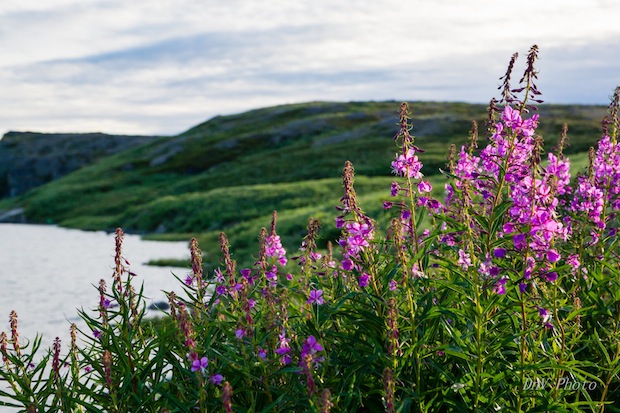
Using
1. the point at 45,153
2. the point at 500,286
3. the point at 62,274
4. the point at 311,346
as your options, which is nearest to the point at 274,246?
the point at 311,346

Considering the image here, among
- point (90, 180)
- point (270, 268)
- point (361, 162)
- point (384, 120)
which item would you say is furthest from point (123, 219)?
point (270, 268)

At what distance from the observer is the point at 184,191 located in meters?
66.2

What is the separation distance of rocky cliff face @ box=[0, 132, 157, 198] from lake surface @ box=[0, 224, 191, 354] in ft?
200

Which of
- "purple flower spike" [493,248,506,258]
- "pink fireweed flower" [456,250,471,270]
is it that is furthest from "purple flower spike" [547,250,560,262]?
"pink fireweed flower" [456,250,471,270]

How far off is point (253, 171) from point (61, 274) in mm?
38065

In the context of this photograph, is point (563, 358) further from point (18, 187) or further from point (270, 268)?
point (18, 187)

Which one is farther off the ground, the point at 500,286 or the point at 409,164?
the point at 409,164

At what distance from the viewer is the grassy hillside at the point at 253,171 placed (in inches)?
1804

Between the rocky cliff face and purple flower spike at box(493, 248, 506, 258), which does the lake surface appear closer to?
purple flower spike at box(493, 248, 506, 258)

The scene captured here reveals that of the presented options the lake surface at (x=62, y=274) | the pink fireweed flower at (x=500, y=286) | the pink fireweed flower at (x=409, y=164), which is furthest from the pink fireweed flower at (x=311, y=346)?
the lake surface at (x=62, y=274)

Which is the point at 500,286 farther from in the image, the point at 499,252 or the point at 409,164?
the point at 409,164

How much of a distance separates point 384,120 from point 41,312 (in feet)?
213

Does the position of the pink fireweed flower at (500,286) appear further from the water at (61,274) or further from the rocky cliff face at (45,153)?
the rocky cliff face at (45,153)

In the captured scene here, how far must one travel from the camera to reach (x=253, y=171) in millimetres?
68438
